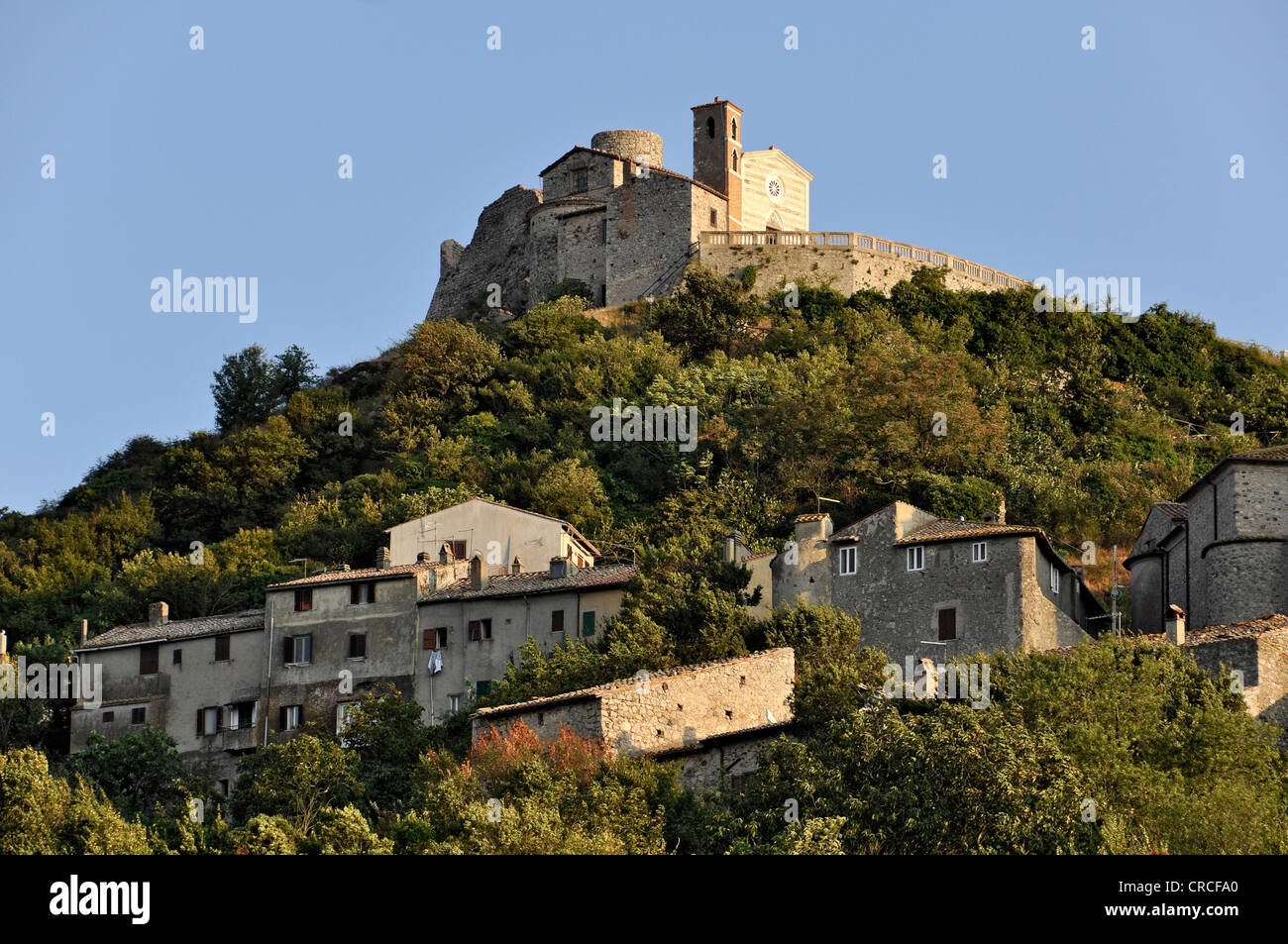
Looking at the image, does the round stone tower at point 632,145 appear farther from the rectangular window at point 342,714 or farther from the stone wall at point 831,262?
the rectangular window at point 342,714

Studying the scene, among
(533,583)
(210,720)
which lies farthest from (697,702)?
(210,720)

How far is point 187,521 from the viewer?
220 ft

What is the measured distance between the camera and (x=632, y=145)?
87.9 meters

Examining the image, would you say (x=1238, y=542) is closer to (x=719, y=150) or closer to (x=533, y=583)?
(x=533, y=583)

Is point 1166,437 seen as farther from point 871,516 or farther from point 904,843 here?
point 904,843

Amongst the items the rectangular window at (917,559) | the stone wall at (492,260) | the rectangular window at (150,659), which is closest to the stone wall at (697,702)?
the rectangular window at (917,559)

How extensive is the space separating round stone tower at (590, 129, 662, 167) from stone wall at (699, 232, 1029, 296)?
1154cm

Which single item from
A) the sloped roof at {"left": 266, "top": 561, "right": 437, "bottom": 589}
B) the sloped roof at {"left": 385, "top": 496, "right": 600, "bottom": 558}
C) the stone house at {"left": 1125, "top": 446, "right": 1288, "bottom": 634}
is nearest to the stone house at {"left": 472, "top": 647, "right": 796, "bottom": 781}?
the sloped roof at {"left": 266, "top": 561, "right": 437, "bottom": 589}

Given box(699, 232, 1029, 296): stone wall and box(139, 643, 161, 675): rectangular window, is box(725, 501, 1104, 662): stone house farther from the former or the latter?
box(699, 232, 1029, 296): stone wall

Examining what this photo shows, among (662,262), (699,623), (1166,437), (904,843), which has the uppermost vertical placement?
(662,262)

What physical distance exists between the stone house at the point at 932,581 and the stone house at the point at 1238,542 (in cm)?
295

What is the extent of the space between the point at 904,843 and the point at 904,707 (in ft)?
17.9
